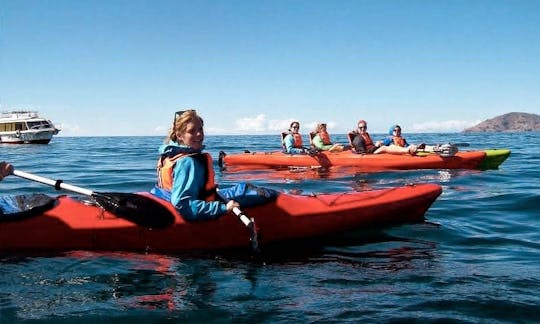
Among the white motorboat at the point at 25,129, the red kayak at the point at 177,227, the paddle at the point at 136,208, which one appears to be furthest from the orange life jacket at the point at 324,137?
the white motorboat at the point at 25,129

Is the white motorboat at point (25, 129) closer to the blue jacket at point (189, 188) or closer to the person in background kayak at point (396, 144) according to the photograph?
the person in background kayak at point (396, 144)

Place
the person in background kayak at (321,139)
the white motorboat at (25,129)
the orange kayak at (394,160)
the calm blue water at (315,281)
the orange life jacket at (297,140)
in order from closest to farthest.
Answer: the calm blue water at (315,281)
the orange kayak at (394,160)
the orange life jacket at (297,140)
the person in background kayak at (321,139)
the white motorboat at (25,129)

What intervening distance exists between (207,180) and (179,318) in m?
1.95

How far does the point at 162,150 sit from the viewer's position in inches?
223

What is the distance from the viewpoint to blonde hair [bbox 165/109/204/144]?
5359 millimetres

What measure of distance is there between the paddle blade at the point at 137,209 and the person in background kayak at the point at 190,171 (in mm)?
239

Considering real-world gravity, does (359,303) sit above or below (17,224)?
below

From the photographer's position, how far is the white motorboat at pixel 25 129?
44719mm

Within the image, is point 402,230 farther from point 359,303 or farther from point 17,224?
point 17,224

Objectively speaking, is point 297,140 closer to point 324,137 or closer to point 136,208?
point 324,137

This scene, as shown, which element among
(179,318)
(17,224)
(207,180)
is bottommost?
(179,318)

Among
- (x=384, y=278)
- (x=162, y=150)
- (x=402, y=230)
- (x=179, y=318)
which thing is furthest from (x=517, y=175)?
(x=179, y=318)

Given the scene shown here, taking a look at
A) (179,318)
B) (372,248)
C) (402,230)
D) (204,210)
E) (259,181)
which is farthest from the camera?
(259,181)

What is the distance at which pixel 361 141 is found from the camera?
15.8 m
